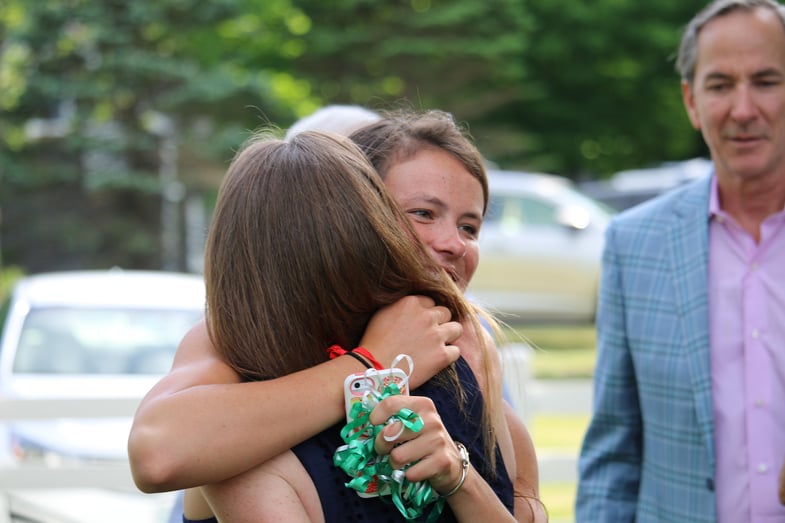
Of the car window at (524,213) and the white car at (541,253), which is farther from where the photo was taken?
the car window at (524,213)

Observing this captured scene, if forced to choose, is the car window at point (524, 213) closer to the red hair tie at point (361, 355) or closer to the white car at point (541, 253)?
the white car at point (541, 253)

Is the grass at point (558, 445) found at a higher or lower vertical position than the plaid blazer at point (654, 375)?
lower

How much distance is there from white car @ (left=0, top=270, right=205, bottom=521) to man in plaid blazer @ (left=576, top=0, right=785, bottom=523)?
3124 millimetres

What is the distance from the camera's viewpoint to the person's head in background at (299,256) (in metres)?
1.69

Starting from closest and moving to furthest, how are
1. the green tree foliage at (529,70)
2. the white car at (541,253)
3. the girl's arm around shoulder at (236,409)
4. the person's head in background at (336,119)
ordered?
the girl's arm around shoulder at (236,409)
the person's head in background at (336,119)
the white car at (541,253)
the green tree foliage at (529,70)

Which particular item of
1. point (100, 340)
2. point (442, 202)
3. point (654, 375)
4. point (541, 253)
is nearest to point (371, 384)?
point (442, 202)

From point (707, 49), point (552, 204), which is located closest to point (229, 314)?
point (707, 49)

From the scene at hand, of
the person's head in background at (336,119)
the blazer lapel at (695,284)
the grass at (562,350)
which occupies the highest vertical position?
the person's head in background at (336,119)

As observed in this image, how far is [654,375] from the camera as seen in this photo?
10.4 ft

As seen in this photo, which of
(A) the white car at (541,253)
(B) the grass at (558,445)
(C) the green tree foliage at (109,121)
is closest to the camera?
(B) the grass at (558,445)

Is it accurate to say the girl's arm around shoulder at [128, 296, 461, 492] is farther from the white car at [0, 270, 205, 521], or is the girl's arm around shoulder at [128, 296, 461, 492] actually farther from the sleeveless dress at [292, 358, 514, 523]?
the white car at [0, 270, 205, 521]

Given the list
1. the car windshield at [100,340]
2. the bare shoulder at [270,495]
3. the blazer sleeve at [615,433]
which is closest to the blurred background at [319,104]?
the car windshield at [100,340]

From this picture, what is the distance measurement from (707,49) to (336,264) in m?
1.96

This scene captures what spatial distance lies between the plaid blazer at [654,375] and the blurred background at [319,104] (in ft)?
10.9
